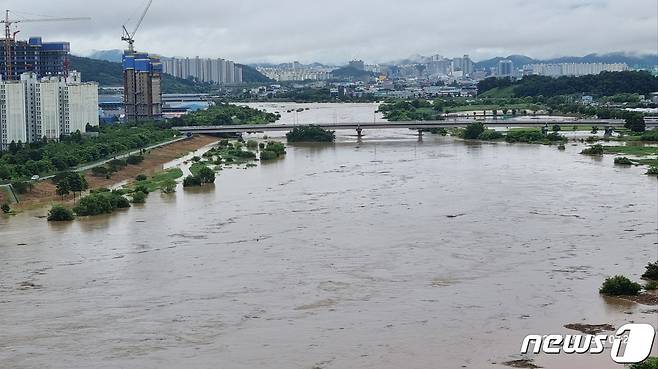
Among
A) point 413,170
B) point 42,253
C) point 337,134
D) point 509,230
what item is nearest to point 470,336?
point 509,230

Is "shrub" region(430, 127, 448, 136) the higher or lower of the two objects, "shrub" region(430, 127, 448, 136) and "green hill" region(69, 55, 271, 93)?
the lower

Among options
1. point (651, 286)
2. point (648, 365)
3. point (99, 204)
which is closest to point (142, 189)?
point (99, 204)

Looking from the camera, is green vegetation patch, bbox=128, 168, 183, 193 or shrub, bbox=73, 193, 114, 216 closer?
shrub, bbox=73, 193, 114, 216

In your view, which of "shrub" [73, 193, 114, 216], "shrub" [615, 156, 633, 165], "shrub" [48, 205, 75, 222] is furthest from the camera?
"shrub" [615, 156, 633, 165]

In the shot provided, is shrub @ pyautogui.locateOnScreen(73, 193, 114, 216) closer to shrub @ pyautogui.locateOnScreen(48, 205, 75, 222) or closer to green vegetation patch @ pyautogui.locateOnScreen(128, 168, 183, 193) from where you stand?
shrub @ pyautogui.locateOnScreen(48, 205, 75, 222)

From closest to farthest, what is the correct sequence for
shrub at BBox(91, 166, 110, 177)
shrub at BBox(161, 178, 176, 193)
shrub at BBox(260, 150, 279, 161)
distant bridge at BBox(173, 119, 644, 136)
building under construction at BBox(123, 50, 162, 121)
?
Result: shrub at BBox(161, 178, 176, 193) < shrub at BBox(91, 166, 110, 177) < shrub at BBox(260, 150, 279, 161) < distant bridge at BBox(173, 119, 644, 136) < building under construction at BBox(123, 50, 162, 121)

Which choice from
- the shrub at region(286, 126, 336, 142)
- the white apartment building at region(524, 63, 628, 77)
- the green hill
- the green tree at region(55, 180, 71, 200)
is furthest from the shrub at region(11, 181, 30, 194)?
the white apartment building at region(524, 63, 628, 77)

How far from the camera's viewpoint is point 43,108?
62.9 feet

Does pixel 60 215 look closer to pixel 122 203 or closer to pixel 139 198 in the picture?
pixel 122 203

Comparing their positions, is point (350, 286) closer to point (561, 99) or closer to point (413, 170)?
point (413, 170)

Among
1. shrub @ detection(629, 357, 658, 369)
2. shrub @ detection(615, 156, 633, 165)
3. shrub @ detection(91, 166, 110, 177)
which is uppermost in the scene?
shrub @ detection(615, 156, 633, 165)

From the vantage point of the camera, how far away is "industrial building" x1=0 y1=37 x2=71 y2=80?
24.7 metres

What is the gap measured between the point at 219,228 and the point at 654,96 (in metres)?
25.3
